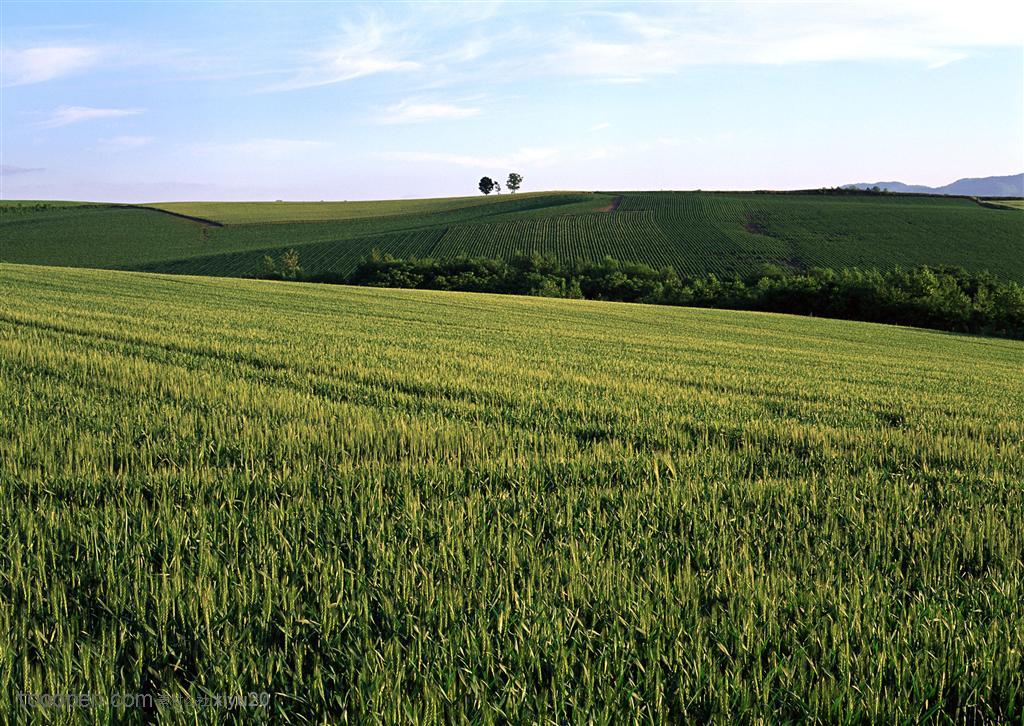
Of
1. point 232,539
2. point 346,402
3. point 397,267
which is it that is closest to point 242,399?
point 346,402

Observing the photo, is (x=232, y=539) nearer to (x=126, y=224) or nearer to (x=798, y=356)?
(x=798, y=356)

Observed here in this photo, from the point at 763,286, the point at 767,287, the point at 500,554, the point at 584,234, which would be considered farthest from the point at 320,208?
the point at 500,554

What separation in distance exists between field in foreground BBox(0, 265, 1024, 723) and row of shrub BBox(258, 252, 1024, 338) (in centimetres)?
5645

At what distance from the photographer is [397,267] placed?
73.4 metres

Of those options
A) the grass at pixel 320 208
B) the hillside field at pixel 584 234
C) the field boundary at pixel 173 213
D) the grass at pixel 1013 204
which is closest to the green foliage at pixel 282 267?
the hillside field at pixel 584 234

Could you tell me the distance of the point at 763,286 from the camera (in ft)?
210

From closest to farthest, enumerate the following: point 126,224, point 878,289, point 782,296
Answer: point 878,289 → point 782,296 → point 126,224

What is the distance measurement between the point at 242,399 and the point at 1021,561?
6271mm

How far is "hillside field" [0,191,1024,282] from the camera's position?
83.0 m

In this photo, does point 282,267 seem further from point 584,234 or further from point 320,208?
point 320,208

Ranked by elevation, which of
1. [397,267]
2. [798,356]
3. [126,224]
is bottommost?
[798,356]

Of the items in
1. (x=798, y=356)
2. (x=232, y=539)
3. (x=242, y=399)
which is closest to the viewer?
(x=232, y=539)

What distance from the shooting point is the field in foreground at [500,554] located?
2.20 meters

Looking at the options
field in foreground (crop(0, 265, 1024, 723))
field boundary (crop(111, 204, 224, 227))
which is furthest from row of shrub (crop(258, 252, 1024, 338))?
field in foreground (crop(0, 265, 1024, 723))
